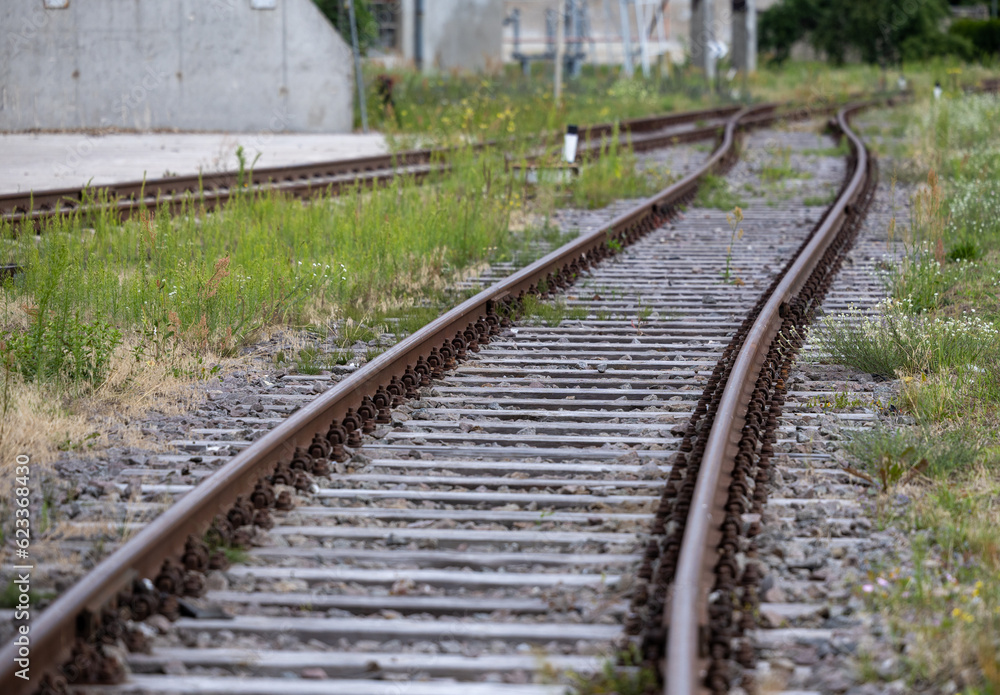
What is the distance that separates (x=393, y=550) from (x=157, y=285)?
352 centimetres

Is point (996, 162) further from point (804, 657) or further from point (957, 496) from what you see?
point (804, 657)

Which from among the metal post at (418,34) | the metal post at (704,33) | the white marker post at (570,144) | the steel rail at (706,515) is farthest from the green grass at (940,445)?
the metal post at (418,34)

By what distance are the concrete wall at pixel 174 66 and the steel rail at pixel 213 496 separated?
48.8 ft

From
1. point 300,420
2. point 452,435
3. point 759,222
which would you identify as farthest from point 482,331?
point 759,222

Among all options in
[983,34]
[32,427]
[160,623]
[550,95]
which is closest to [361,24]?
[550,95]

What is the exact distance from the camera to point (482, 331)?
6.90m

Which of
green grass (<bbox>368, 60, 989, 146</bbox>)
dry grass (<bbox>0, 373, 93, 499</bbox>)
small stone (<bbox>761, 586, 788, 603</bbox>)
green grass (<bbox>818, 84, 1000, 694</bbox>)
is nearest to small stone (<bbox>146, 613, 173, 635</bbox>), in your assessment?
dry grass (<bbox>0, 373, 93, 499</bbox>)

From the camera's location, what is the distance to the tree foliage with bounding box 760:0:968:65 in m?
45.7

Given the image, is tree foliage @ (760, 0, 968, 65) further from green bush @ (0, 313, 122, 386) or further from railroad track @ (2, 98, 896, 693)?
green bush @ (0, 313, 122, 386)

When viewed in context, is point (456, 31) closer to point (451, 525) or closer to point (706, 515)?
point (451, 525)

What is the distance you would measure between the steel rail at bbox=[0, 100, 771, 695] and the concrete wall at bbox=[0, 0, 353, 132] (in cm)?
1489

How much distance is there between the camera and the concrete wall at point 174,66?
20234 millimetres

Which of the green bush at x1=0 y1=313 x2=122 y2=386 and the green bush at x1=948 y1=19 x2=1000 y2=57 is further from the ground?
the green bush at x1=948 y1=19 x2=1000 y2=57

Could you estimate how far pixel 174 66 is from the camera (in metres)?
21.2
